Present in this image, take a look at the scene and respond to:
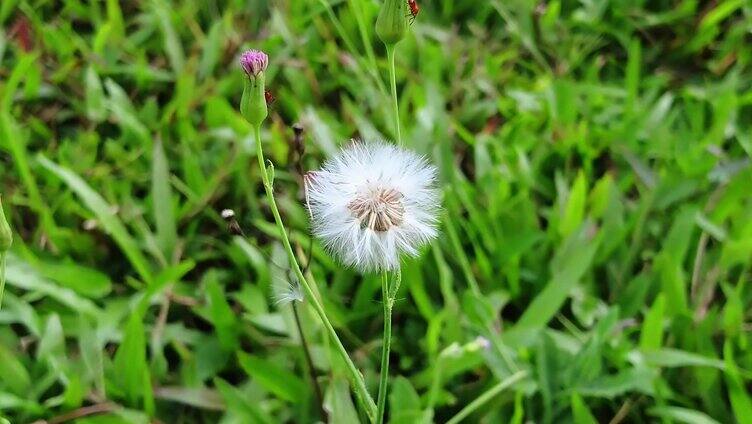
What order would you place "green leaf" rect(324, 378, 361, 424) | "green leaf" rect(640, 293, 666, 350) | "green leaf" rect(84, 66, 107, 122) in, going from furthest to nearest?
"green leaf" rect(84, 66, 107, 122)
"green leaf" rect(640, 293, 666, 350)
"green leaf" rect(324, 378, 361, 424)

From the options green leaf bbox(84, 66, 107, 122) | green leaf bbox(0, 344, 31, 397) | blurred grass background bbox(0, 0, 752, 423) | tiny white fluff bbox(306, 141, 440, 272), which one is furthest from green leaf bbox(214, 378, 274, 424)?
green leaf bbox(84, 66, 107, 122)

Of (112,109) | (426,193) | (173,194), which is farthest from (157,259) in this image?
(426,193)

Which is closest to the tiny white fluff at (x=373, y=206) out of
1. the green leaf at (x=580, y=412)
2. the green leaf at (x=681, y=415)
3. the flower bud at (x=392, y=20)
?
the flower bud at (x=392, y=20)

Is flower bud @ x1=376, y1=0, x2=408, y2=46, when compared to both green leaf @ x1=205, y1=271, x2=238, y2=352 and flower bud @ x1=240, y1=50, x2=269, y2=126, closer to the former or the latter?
flower bud @ x1=240, y1=50, x2=269, y2=126

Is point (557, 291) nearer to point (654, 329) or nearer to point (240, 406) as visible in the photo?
point (654, 329)

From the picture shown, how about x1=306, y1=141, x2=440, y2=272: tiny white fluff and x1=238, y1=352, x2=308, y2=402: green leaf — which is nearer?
x1=306, y1=141, x2=440, y2=272: tiny white fluff

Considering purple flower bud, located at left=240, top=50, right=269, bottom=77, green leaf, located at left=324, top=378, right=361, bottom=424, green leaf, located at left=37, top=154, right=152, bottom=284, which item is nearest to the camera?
purple flower bud, located at left=240, top=50, right=269, bottom=77

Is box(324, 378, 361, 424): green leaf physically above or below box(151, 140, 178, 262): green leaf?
below
